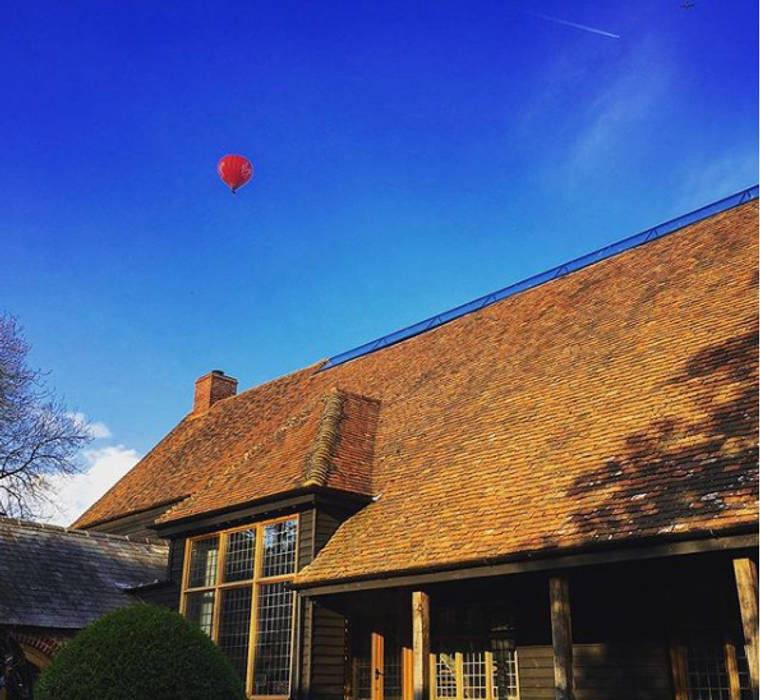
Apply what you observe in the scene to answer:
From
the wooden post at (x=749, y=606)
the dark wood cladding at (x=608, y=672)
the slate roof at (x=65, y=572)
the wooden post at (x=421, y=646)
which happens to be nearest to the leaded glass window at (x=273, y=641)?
the wooden post at (x=421, y=646)

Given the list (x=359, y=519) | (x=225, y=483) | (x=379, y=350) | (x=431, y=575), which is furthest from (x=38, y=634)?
(x=379, y=350)

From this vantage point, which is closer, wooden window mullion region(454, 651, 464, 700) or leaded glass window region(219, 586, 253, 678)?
wooden window mullion region(454, 651, 464, 700)

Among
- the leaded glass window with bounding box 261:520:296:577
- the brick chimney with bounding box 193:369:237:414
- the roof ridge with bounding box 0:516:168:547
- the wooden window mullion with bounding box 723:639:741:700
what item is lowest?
the wooden window mullion with bounding box 723:639:741:700

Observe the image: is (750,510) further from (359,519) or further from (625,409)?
(359,519)

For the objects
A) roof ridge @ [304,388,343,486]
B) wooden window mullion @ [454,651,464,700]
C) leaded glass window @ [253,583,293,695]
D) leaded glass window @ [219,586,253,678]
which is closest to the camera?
wooden window mullion @ [454,651,464,700]

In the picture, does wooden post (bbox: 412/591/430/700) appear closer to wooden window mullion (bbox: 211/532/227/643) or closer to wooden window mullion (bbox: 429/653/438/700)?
wooden window mullion (bbox: 429/653/438/700)

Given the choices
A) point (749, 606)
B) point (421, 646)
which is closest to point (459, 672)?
point (421, 646)

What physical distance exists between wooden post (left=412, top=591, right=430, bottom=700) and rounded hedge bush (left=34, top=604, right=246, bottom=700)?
2.51 meters

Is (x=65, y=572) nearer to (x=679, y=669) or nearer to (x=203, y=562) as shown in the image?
(x=203, y=562)

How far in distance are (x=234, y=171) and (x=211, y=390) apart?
1319 cm

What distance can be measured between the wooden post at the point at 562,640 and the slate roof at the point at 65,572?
37.1 feet

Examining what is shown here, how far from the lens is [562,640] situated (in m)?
10.3

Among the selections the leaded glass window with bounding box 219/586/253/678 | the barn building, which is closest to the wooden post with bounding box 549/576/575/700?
the barn building

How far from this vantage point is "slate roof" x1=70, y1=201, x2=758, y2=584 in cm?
1051
